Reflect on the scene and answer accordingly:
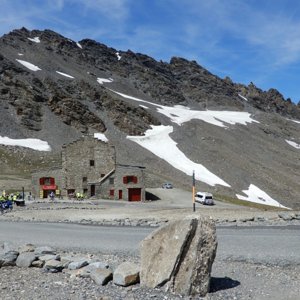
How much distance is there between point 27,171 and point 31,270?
72.1m

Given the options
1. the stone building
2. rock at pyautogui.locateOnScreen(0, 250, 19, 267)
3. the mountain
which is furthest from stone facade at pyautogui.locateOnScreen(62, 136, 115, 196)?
rock at pyautogui.locateOnScreen(0, 250, 19, 267)

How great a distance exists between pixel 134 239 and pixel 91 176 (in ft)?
153

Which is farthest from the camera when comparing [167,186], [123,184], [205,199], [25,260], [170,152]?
[170,152]

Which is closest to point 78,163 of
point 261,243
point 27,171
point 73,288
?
point 27,171

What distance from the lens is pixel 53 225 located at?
90.1 ft

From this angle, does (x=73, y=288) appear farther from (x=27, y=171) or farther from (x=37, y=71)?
(x=37, y=71)

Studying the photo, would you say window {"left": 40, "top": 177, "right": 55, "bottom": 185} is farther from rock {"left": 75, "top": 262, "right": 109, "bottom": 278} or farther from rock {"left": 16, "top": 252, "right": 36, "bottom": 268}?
rock {"left": 75, "top": 262, "right": 109, "bottom": 278}

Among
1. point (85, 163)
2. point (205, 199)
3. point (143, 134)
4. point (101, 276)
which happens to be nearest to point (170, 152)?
point (143, 134)

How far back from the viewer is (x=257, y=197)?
8000 cm

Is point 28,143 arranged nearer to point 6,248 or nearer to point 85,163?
point 85,163

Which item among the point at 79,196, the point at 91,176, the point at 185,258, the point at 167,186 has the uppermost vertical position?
the point at 91,176

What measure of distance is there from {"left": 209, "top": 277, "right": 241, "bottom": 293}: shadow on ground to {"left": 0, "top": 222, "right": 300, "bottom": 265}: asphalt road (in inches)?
112

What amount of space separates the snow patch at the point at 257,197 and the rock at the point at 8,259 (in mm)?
65981

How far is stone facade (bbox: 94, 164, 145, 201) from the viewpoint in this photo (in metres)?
63.1
